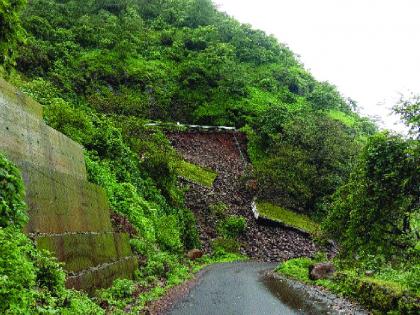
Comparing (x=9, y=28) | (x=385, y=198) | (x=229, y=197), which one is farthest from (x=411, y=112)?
(x=229, y=197)

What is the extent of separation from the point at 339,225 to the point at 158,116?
24887mm

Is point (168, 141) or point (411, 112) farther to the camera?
point (168, 141)

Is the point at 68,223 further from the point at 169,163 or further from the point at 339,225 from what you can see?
the point at 169,163

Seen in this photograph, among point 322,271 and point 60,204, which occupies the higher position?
point 60,204

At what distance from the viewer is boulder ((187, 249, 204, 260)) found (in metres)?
19.4

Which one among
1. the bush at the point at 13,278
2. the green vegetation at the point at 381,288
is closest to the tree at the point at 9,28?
the bush at the point at 13,278

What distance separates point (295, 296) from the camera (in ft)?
38.9

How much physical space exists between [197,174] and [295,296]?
18.5 metres

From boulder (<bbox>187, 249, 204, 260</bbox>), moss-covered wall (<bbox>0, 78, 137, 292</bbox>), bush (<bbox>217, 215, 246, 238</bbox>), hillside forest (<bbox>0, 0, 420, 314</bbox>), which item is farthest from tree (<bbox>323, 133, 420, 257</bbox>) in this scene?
bush (<bbox>217, 215, 246, 238</bbox>)

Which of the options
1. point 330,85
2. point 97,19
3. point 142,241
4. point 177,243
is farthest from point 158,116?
point 330,85

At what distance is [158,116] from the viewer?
37.0 metres

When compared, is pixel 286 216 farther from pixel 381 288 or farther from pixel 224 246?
pixel 381 288

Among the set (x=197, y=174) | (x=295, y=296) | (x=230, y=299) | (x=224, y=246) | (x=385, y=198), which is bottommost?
(x=224, y=246)

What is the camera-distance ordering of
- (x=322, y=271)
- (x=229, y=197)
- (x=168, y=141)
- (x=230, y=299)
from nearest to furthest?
1. (x=230, y=299)
2. (x=322, y=271)
3. (x=168, y=141)
4. (x=229, y=197)
